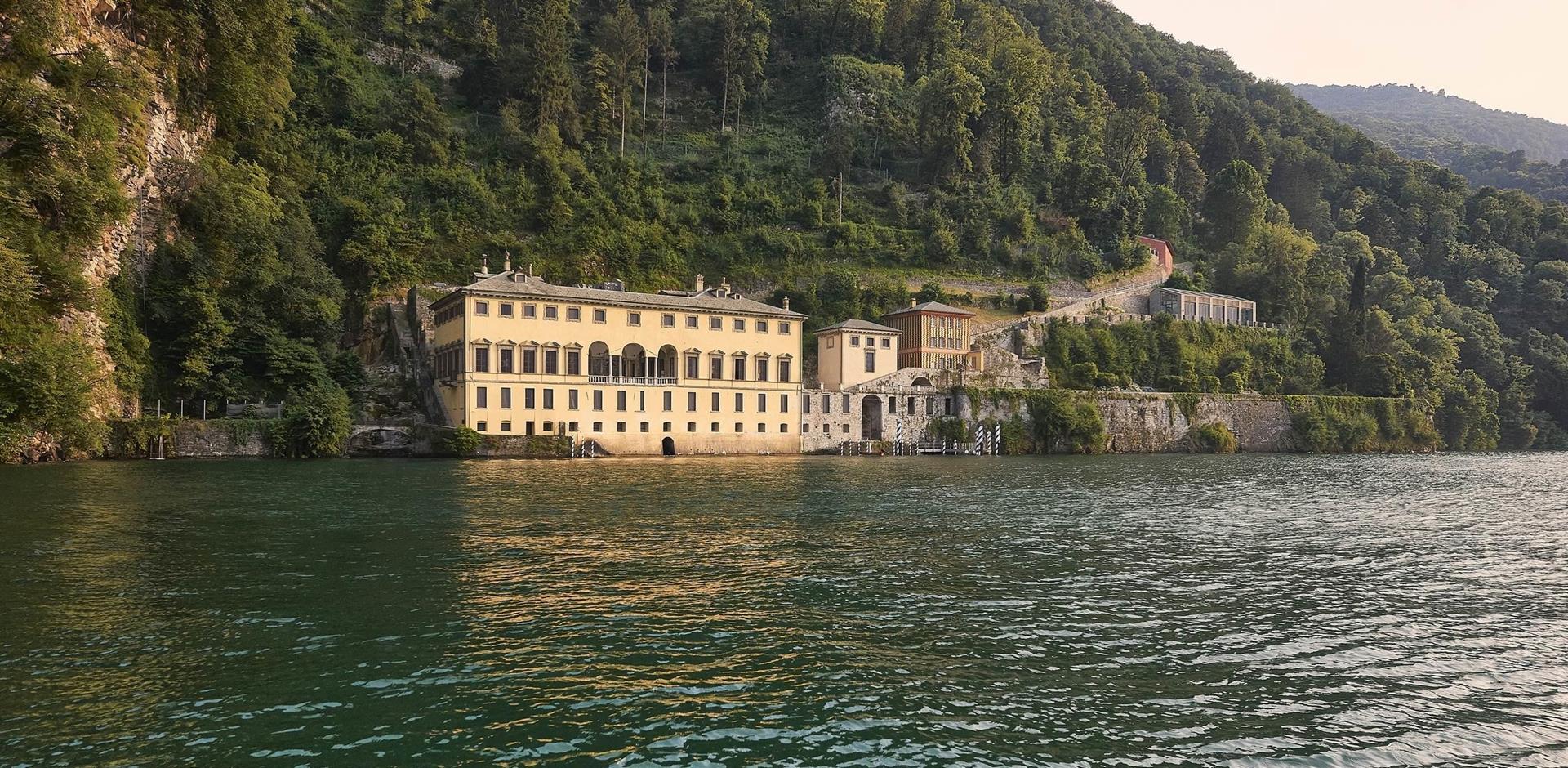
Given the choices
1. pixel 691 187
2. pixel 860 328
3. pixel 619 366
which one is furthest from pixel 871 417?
pixel 691 187

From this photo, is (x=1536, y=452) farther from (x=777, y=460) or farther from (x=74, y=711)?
(x=74, y=711)

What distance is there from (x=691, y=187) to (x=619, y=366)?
34.2 m

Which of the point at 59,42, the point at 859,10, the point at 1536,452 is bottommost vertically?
the point at 1536,452

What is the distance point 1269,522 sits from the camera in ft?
93.4

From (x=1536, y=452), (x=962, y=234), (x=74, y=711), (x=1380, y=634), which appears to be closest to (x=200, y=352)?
(x=74, y=711)

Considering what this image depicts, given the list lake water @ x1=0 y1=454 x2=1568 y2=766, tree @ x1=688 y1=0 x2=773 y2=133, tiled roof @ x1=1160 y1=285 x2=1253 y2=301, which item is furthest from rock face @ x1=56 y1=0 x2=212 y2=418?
tiled roof @ x1=1160 y1=285 x2=1253 y2=301

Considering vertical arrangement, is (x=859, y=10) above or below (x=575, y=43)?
above

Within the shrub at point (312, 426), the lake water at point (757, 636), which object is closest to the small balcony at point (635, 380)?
the shrub at point (312, 426)

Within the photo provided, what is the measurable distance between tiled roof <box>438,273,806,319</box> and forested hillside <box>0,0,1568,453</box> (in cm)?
1111

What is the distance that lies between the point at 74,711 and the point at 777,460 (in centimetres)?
4806

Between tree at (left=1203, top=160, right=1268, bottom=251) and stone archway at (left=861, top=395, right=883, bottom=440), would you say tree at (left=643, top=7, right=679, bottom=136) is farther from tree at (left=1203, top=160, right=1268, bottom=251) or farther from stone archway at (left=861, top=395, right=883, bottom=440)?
tree at (left=1203, top=160, right=1268, bottom=251)

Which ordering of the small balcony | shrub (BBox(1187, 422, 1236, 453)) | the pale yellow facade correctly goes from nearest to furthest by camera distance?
the small balcony < the pale yellow facade < shrub (BBox(1187, 422, 1236, 453))

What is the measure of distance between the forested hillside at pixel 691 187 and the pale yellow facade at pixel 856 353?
7512mm

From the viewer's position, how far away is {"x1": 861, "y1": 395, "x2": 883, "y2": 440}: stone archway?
69.6m
